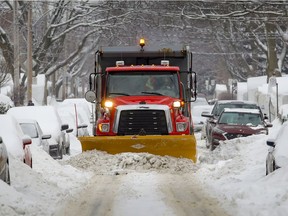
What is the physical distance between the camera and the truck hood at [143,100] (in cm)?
2005

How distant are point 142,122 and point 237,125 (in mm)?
8900

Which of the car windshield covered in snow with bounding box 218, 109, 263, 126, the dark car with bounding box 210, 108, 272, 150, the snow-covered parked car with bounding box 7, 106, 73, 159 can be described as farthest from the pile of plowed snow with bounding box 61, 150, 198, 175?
the car windshield covered in snow with bounding box 218, 109, 263, 126

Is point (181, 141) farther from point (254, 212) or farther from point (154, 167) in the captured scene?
point (254, 212)

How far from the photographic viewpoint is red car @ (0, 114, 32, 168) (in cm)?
1648

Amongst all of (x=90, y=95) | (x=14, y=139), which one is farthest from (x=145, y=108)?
(x=14, y=139)

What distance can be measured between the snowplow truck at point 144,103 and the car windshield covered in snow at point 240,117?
718cm

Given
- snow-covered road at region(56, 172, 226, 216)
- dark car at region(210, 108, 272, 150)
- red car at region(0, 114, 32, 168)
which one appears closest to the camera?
snow-covered road at region(56, 172, 226, 216)

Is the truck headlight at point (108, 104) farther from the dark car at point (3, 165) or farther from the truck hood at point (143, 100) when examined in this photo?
the dark car at point (3, 165)

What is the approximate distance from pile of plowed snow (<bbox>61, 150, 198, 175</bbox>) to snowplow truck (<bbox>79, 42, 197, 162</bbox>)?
13 cm

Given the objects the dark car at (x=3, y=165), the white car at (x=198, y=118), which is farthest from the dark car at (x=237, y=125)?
the dark car at (x=3, y=165)

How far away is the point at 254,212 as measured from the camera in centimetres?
1182

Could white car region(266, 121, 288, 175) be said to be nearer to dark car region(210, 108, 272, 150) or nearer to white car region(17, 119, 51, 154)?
white car region(17, 119, 51, 154)

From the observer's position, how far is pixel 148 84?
67.9ft

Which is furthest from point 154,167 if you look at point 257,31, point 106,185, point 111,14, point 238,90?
point 238,90
